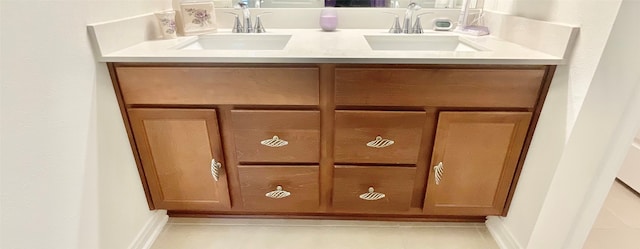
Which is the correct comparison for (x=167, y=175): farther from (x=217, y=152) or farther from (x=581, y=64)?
(x=581, y=64)

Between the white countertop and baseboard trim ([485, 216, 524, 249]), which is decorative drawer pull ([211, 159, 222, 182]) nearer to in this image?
the white countertop

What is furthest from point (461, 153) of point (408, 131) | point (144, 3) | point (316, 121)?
point (144, 3)

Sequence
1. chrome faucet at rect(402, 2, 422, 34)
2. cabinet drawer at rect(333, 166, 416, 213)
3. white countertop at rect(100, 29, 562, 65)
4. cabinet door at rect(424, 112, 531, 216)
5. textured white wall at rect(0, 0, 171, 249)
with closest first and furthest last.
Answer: textured white wall at rect(0, 0, 171, 249) → white countertop at rect(100, 29, 562, 65) → cabinet door at rect(424, 112, 531, 216) → cabinet drawer at rect(333, 166, 416, 213) → chrome faucet at rect(402, 2, 422, 34)

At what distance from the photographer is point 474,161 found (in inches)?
44.8

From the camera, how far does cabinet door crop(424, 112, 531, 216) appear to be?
106 cm

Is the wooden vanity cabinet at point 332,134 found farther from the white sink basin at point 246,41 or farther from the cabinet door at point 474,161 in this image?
the white sink basin at point 246,41

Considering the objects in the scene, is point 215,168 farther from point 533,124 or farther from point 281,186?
point 533,124

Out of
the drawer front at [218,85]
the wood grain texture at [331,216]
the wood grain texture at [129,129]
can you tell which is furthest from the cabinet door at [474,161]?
the wood grain texture at [129,129]

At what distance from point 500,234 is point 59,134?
1562mm

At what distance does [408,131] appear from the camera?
108 cm

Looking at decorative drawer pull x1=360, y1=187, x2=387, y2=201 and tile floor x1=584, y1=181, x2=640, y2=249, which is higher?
decorative drawer pull x1=360, y1=187, x2=387, y2=201

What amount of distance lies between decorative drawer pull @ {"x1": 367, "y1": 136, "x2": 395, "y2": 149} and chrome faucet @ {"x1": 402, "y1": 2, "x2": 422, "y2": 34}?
1.91 ft

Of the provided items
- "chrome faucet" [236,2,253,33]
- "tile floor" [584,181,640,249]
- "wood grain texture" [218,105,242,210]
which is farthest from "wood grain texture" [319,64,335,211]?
"tile floor" [584,181,640,249]

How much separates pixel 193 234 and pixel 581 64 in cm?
151
